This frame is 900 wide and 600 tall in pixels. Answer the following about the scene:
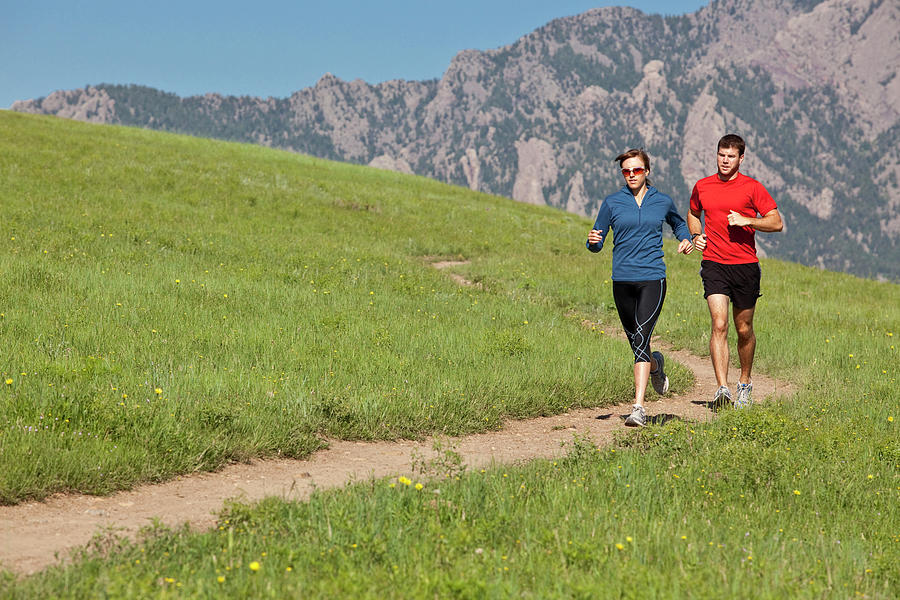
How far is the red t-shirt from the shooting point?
8.74 metres

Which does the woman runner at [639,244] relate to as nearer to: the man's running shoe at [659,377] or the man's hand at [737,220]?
the man's hand at [737,220]

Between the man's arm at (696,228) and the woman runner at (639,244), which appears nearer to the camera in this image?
the woman runner at (639,244)

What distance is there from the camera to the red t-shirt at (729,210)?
28.7 feet

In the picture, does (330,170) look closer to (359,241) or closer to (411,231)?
(411,231)

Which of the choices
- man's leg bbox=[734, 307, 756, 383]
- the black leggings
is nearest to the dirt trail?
man's leg bbox=[734, 307, 756, 383]

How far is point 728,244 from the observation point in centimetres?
900

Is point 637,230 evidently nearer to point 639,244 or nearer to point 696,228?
point 639,244

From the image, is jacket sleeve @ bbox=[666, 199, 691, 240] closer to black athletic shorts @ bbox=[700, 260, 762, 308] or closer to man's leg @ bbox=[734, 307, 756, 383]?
black athletic shorts @ bbox=[700, 260, 762, 308]

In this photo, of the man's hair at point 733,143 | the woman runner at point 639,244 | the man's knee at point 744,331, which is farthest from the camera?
the man's knee at point 744,331

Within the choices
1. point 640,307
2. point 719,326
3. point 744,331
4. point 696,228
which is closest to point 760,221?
point 696,228

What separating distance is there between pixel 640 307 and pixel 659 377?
148 centimetres

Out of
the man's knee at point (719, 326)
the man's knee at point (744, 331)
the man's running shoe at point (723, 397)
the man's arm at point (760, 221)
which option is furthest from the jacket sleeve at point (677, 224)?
the man's running shoe at point (723, 397)

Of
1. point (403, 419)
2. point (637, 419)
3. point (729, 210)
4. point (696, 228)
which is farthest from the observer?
point (696, 228)

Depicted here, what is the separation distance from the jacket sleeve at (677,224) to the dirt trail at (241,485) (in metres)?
Result: 2.22
